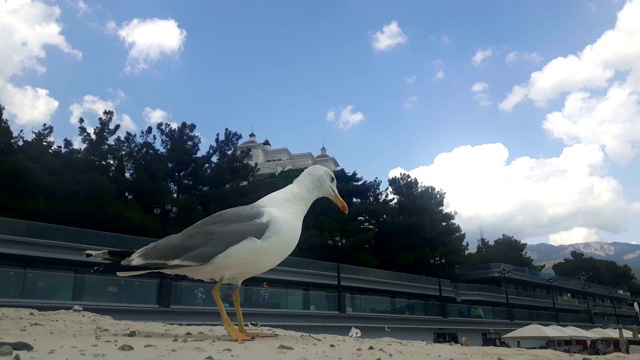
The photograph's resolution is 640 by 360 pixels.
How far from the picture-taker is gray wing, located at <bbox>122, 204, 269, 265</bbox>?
5.51 metres

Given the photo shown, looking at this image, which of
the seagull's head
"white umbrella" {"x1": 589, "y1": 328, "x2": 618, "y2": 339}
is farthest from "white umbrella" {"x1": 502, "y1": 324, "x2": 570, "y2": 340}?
the seagull's head

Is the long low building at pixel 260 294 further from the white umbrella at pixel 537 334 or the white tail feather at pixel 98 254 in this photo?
the white tail feather at pixel 98 254

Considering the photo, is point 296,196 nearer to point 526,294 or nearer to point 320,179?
point 320,179

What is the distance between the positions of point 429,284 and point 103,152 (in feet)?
88.1

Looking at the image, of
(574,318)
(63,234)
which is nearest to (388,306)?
(63,234)

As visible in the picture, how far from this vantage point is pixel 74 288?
15.1 m

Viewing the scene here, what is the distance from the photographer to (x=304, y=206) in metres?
6.38

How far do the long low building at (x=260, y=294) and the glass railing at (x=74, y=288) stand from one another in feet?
0.08

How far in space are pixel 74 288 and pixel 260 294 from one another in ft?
22.4

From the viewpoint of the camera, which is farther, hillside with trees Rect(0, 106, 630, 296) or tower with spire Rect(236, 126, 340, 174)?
tower with spire Rect(236, 126, 340, 174)

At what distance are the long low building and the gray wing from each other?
9141 mm

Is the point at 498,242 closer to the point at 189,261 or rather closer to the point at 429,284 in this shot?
the point at 429,284

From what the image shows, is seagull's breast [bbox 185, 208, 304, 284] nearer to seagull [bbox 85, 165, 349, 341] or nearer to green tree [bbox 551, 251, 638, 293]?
seagull [bbox 85, 165, 349, 341]

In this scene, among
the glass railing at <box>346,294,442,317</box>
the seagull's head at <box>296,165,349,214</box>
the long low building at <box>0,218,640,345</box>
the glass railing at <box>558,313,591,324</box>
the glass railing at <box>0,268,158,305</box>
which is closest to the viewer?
the seagull's head at <box>296,165,349,214</box>
